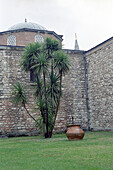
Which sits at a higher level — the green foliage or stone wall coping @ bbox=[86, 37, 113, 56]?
stone wall coping @ bbox=[86, 37, 113, 56]

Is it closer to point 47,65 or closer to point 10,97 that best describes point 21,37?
point 10,97

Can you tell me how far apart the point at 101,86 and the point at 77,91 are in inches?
80.7

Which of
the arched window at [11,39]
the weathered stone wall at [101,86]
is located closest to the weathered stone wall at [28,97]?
the weathered stone wall at [101,86]

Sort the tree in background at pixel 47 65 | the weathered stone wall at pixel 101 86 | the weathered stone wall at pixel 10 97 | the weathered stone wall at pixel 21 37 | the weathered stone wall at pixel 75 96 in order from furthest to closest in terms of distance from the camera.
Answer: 1. the weathered stone wall at pixel 21 37
2. the weathered stone wall at pixel 75 96
3. the weathered stone wall at pixel 10 97
4. the weathered stone wall at pixel 101 86
5. the tree in background at pixel 47 65

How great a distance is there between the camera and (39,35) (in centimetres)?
2183

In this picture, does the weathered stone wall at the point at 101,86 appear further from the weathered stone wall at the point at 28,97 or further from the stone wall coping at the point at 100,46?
the weathered stone wall at the point at 28,97

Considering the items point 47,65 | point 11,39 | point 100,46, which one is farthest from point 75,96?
point 11,39

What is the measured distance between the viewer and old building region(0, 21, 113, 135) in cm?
1466

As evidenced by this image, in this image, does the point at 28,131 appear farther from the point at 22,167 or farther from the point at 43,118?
the point at 22,167

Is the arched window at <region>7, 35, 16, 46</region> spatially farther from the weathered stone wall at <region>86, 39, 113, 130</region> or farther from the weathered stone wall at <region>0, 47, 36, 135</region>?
the weathered stone wall at <region>86, 39, 113, 130</region>

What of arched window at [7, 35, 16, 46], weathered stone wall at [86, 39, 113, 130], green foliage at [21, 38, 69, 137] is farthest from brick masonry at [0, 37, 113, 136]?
arched window at [7, 35, 16, 46]

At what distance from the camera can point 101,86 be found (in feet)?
50.0

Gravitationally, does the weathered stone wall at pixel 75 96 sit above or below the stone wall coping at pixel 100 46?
below

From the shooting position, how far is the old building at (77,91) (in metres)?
14.7
